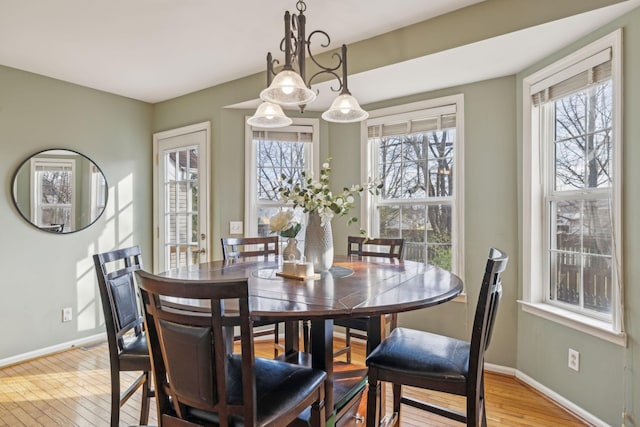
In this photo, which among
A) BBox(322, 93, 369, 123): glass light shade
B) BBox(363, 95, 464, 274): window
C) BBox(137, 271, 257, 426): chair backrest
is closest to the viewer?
BBox(137, 271, 257, 426): chair backrest

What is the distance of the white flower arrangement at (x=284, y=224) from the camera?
6.41 feet

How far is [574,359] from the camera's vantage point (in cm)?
229

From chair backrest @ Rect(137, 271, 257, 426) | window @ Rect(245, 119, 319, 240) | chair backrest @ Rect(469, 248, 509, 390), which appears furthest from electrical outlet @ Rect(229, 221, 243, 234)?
chair backrest @ Rect(469, 248, 509, 390)

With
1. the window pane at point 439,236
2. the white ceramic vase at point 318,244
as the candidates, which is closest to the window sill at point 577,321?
the window pane at point 439,236

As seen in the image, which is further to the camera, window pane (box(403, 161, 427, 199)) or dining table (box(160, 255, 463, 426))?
window pane (box(403, 161, 427, 199))

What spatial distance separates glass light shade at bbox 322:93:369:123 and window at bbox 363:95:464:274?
1171 millimetres

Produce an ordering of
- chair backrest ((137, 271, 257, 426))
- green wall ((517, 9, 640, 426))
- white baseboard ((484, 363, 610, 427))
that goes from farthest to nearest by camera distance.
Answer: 1. white baseboard ((484, 363, 610, 427))
2. green wall ((517, 9, 640, 426))
3. chair backrest ((137, 271, 257, 426))

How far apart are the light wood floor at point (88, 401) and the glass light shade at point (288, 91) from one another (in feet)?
6.34

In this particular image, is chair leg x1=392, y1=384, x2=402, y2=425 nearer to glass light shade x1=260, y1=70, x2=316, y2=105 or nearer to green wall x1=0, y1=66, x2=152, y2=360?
glass light shade x1=260, y1=70, x2=316, y2=105

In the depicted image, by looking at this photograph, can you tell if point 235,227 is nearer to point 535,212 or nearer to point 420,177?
point 420,177

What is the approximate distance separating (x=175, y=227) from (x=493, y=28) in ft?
11.1

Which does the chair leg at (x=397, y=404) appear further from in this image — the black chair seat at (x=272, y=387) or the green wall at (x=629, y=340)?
the green wall at (x=629, y=340)

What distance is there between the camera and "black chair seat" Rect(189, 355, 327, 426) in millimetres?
1185

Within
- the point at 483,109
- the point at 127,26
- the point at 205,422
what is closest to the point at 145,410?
the point at 205,422
